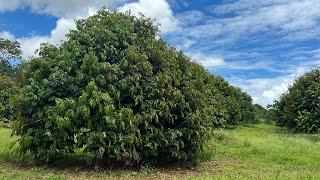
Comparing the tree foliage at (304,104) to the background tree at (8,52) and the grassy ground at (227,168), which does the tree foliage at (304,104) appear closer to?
the grassy ground at (227,168)

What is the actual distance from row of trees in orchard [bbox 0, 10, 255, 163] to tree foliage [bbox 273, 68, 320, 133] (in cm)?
1667

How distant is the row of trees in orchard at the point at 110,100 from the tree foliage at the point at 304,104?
16.7 m

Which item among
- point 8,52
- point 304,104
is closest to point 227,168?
point 304,104

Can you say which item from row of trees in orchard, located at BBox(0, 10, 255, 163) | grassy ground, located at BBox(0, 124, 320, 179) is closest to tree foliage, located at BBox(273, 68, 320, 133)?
grassy ground, located at BBox(0, 124, 320, 179)

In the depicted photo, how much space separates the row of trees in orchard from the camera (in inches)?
468

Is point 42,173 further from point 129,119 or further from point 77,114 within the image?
point 129,119

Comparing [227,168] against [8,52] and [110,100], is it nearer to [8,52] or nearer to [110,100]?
[110,100]

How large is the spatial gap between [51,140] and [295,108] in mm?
21423

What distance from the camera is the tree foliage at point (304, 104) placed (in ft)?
94.7

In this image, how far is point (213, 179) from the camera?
11422 mm

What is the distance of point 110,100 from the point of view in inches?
471

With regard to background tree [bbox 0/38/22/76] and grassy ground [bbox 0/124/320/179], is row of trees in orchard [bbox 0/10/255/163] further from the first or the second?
background tree [bbox 0/38/22/76]

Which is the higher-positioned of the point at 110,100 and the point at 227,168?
the point at 110,100

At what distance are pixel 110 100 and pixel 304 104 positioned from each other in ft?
67.9
